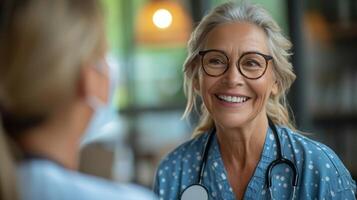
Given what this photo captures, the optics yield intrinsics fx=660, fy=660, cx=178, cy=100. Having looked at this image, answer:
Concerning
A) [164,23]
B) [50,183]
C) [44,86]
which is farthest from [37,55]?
[164,23]

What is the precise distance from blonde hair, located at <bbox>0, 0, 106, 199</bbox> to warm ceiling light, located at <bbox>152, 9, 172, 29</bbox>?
10.0 ft

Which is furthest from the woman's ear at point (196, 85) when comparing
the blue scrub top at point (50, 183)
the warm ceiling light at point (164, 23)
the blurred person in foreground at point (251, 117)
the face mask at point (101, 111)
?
the warm ceiling light at point (164, 23)

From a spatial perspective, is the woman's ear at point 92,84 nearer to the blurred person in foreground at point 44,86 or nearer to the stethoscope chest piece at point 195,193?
the blurred person in foreground at point 44,86

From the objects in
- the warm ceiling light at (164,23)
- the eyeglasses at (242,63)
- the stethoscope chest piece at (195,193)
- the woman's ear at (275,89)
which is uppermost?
the warm ceiling light at (164,23)

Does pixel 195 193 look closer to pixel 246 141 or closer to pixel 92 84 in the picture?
pixel 246 141

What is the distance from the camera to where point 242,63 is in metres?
1.04

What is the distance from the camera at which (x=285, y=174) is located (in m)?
1.07

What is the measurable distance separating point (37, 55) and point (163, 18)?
3106 millimetres

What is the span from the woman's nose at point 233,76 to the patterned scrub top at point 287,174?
12cm

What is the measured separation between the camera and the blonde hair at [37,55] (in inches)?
29.8

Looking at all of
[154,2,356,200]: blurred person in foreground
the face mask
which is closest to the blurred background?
the face mask

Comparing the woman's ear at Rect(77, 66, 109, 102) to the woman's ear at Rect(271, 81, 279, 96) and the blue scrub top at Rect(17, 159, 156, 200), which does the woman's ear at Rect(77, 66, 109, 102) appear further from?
the woman's ear at Rect(271, 81, 279, 96)

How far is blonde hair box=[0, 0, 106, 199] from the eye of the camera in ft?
2.49

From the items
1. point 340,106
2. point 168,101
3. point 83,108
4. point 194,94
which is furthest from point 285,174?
point 168,101
